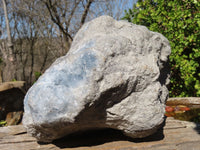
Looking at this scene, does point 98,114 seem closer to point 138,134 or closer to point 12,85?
point 138,134

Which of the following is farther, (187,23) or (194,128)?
(187,23)

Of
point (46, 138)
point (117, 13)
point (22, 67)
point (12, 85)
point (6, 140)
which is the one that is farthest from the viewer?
point (22, 67)

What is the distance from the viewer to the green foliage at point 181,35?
3445 mm

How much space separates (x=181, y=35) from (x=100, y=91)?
2.64m

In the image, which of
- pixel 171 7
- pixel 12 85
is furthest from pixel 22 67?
pixel 171 7

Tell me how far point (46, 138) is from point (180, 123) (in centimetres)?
158

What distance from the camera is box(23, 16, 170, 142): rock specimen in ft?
4.77

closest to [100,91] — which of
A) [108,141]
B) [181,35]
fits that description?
[108,141]

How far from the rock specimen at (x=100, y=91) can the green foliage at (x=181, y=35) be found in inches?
74.5

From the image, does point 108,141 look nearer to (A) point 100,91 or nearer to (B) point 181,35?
(A) point 100,91

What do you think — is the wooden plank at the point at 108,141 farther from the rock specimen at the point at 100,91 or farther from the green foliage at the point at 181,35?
the green foliage at the point at 181,35

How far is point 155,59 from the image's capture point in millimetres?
1886

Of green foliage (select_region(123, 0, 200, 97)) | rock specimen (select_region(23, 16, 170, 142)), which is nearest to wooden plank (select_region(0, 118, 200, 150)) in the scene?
rock specimen (select_region(23, 16, 170, 142))

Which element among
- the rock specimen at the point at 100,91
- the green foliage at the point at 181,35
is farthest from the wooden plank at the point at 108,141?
the green foliage at the point at 181,35
